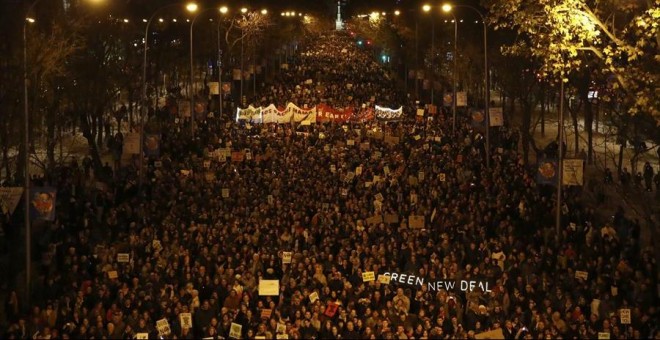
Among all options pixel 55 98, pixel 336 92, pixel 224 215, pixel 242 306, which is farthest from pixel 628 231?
pixel 336 92

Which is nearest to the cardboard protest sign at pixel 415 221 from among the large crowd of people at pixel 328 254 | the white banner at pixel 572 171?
the large crowd of people at pixel 328 254

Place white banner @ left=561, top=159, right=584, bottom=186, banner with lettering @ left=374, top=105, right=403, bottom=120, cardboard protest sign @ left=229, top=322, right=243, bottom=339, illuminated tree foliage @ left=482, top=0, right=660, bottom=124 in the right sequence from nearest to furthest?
cardboard protest sign @ left=229, top=322, right=243, bottom=339, illuminated tree foliage @ left=482, top=0, right=660, bottom=124, white banner @ left=561, top=159, right=584, bottom=186, banner with lettering @ left=374, top=105, right=403, bottom=120

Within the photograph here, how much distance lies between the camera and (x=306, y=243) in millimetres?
22453

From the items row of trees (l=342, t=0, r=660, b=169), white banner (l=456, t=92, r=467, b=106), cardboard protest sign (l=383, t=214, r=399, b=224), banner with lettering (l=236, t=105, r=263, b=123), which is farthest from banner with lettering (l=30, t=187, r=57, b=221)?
white banner (l=456, t=92, r=467, b=106)

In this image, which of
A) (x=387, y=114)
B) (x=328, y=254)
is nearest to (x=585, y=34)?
(x=328, y=254)

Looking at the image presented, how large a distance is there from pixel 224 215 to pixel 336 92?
34.8m

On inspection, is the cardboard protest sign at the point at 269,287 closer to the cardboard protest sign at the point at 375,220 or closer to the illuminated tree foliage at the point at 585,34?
the cardboard protest sign at the point at 375,220

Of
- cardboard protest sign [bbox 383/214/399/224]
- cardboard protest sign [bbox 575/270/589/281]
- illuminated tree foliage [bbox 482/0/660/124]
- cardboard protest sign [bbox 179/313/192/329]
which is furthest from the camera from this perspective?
cardboard protest sign [bbox 383/214/399/224]

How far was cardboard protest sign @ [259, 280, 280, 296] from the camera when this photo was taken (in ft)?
62.4

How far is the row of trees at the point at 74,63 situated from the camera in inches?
1110

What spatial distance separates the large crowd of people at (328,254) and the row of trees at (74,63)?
2.51 meters

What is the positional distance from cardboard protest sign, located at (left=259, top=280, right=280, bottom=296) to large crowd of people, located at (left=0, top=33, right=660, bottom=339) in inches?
9.5

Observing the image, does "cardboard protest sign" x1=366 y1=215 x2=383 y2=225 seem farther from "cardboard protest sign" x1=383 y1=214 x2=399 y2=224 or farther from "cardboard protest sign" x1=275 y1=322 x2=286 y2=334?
"cardboard protest sign" x1=275 y1=322 x2=286 y2=334

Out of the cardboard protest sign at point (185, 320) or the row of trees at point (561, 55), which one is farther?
the row of trees at point (561, 55)
